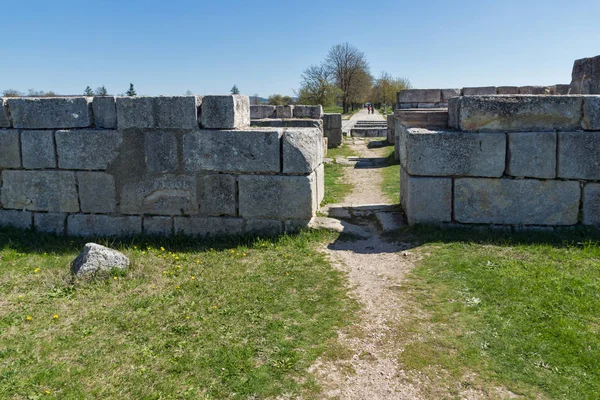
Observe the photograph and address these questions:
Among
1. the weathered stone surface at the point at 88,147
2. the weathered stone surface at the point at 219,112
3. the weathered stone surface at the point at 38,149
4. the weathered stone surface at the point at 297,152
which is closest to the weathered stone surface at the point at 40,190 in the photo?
the weathered stone surface at the point at 38,149

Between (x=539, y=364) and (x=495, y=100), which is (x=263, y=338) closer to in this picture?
(x=539, y=364)

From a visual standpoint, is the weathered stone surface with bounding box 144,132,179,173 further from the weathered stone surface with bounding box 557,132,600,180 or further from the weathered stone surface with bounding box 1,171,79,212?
the weathered stone surface with bounding box 557,132,600,180

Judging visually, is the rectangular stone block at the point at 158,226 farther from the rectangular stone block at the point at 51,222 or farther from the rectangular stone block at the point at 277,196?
the rectangular stone block at the point at 51,222

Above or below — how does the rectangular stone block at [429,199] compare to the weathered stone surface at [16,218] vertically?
above

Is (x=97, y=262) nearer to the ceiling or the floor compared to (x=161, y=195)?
nearer to the floor

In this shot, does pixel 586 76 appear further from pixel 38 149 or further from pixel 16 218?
pixel 16 218

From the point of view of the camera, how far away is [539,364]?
12.6ft

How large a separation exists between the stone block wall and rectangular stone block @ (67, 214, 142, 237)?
421cm

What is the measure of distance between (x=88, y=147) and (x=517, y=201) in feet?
20.5

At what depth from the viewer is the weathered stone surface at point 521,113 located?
22.3ft

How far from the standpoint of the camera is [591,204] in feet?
22.5

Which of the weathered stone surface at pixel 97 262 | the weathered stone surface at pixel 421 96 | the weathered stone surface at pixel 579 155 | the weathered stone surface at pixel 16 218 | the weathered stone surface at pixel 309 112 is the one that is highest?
the weathered stone surface at pixel 421 96

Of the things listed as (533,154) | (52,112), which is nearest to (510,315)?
(533,154)

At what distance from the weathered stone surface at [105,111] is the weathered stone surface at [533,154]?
223 inches
